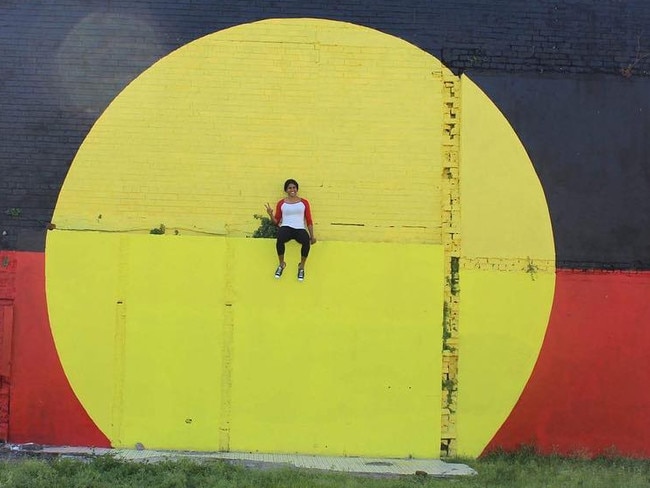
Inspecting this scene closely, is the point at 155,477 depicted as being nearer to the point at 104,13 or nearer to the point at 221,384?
the point at 221,384

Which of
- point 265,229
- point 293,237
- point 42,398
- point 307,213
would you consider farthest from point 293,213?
point 42,398

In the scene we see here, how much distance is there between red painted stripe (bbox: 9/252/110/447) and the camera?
25.3ft

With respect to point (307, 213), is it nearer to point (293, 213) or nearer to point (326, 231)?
point (293, 213)

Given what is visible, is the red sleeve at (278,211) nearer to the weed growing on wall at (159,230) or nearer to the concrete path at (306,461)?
the weed growing on wall at (159,230)

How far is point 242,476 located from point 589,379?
14.6 ft

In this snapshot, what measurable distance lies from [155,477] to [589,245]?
579 cm

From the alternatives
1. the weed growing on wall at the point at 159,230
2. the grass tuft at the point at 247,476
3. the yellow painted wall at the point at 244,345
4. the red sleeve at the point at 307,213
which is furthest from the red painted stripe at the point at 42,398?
the red sleeve at the point at 307,213

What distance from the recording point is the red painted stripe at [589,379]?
26.1 feet

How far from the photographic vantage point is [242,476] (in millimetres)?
6395

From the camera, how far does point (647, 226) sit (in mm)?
8188

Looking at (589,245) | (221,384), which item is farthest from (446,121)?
(221,384)

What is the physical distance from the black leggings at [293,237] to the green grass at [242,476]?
2478mm

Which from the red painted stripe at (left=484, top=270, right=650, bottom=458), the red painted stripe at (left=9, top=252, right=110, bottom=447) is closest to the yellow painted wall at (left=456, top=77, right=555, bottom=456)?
the red painted stripe at (left=484, top=270, right=650, bottom=458)

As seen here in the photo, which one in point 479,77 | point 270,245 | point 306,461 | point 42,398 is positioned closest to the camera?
point 306,461
